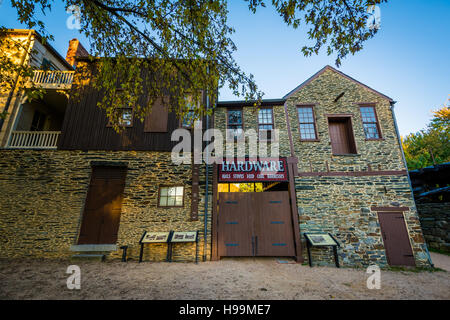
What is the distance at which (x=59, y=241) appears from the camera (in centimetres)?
676

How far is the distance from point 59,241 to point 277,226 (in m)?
8.47

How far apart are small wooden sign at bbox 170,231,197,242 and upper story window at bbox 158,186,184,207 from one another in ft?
3.65

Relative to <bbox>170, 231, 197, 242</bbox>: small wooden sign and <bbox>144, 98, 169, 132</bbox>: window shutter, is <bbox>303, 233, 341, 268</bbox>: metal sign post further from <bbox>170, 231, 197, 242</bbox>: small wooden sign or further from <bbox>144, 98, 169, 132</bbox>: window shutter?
<bbox>144, 98, 169, 132</bbox>: window shutter

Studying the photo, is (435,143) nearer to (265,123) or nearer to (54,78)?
(265,123)

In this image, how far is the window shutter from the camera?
26.7 feet

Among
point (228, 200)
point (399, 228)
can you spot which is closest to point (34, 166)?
point (228, 200)

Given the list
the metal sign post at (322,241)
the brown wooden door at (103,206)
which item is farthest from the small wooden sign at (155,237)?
the metal sign post at (322,241)

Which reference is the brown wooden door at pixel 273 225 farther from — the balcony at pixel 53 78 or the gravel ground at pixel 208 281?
the balcony at pixel 53 78

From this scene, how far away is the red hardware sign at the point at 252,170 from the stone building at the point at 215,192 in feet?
0.15

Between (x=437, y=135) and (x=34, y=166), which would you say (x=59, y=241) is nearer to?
(x=34, y=166)

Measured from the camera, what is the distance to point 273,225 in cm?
737

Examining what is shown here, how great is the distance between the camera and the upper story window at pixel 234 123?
8453 millimetres

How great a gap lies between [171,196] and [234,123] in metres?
4.45

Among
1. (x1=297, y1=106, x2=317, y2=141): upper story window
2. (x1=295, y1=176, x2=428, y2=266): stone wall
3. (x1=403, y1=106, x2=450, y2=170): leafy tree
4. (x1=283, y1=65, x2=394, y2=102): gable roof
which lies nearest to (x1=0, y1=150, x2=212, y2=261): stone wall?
(x1=295, y1=176, x2=428, y2=266): stone wall
